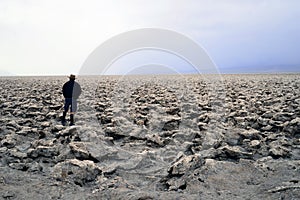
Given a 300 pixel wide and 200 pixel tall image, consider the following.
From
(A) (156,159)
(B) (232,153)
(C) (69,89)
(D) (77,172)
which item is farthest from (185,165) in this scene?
(C) (69,89)

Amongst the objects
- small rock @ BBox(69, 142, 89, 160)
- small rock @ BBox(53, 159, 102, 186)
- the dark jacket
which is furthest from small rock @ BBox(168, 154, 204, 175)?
the dark jacket

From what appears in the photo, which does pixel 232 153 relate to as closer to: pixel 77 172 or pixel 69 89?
pixel 77 172

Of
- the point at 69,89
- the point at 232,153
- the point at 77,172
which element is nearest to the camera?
the point at 77,172

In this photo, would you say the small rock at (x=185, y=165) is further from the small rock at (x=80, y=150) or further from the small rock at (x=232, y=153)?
the small rock at (x=80, y=150)

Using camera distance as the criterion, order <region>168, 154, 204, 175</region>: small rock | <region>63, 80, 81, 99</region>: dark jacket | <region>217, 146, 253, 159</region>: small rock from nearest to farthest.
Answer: <region>168, 154, 204, 175</region>: small rock, <region>217, 146, 253, 159</region>: small rock, <region>63, 80, 81, 99</region>: dark jacket

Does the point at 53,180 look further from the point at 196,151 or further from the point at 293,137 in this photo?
the point at 293,137

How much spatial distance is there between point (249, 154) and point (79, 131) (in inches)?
105

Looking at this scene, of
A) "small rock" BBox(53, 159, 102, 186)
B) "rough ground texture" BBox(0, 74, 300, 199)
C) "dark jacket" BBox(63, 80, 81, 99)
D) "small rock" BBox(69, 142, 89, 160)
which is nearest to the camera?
"rough ground texture" BBox(0, 74, 300, 199)

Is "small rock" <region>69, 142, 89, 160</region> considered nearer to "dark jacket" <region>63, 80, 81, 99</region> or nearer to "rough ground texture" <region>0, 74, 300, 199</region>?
"rough ground texture" <region>0, 74, 300, 199</region>

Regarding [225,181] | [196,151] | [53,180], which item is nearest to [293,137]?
[196,151]

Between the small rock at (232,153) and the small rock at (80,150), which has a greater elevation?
the small rock at (80,150)

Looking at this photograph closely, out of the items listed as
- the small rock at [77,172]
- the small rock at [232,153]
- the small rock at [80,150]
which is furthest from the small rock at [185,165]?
the small rock at [80,150]

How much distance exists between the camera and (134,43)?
8.03 m

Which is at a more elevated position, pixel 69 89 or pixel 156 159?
pixel 69 89
